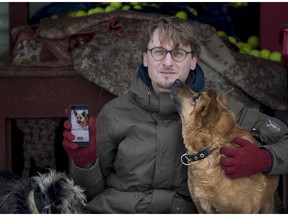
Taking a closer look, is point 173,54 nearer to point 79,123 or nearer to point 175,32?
point 175,32

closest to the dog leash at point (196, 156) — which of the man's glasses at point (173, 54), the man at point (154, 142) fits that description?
the man at point (154, 142)

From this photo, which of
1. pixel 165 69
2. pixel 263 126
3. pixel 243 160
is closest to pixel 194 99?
pixel 165 69

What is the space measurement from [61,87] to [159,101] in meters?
1.59

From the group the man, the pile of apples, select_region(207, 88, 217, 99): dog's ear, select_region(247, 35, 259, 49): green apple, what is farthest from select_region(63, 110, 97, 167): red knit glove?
select_region(247, 35, 259, 49): green apple

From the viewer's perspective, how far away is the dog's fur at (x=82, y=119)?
3.27 m

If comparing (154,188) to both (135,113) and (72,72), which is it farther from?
(72,72)

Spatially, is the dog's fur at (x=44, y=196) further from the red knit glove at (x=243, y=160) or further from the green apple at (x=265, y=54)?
the green apple at (x=265, y=54)

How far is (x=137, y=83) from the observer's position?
142 inches

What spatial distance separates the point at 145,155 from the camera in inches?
139

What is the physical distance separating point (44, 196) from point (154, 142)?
625 mm

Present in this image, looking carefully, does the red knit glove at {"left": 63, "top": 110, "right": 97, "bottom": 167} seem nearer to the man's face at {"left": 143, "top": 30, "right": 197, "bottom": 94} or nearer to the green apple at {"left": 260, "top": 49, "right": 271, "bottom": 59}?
the man's face at {"left": 143, "top": 30, "right": 197, "bottom": 94}

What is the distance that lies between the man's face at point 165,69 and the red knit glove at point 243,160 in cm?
44

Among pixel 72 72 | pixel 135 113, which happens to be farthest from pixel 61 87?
pixel 135 113

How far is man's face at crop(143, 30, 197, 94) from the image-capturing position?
3.51m
